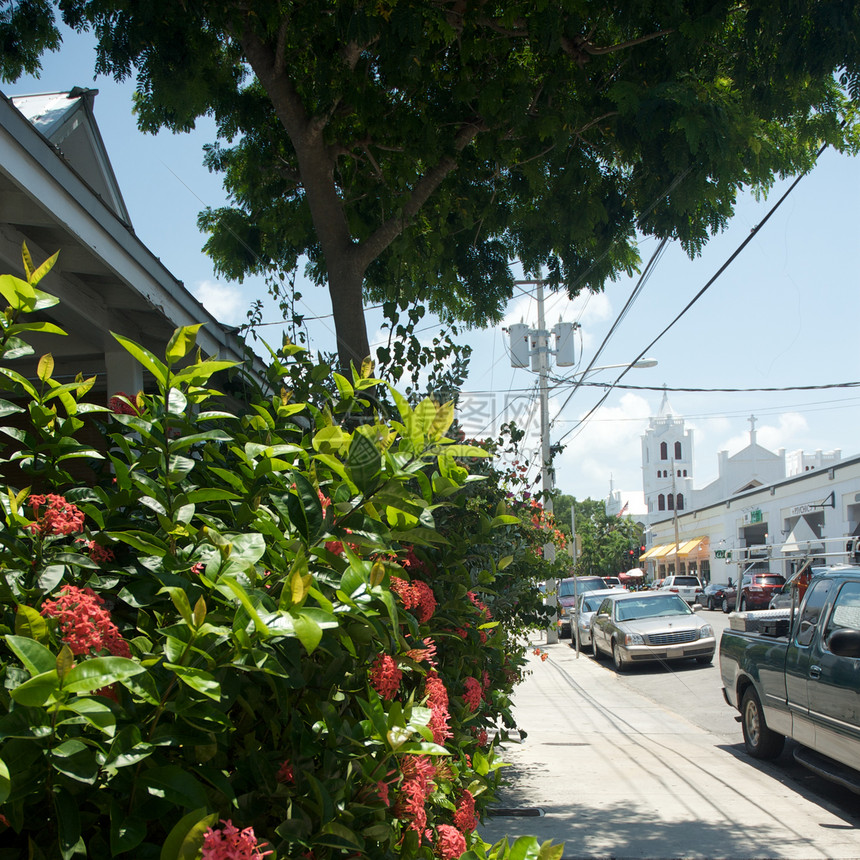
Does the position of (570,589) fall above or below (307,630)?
below

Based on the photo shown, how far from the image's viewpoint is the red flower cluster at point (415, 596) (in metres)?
1.92

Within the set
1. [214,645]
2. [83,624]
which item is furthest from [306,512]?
[83,624]

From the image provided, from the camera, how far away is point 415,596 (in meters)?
2.01

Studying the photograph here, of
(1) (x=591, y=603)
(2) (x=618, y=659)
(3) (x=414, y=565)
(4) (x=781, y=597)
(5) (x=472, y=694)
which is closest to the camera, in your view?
(3) (x=414, y=565)

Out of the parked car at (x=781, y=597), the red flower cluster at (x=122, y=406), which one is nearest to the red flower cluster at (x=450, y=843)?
the red flower cluster at (x=122, y=406)

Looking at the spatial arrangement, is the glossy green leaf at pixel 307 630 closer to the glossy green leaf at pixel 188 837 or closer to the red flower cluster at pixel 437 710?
the glossy green leaf at pixel 188 837

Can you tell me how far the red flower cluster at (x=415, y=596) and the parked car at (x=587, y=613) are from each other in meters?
19.7

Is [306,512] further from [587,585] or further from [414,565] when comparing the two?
[587,585]

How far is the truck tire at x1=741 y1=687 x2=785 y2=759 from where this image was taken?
332 inches

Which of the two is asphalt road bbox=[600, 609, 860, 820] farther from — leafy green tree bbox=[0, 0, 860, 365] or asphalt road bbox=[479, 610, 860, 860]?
leafy green tree bbox=[0, 0, 860, 365]

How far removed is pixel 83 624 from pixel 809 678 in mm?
7317

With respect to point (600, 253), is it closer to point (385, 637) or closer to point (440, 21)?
point (440, 21)

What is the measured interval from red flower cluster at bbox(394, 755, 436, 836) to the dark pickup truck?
556 cm

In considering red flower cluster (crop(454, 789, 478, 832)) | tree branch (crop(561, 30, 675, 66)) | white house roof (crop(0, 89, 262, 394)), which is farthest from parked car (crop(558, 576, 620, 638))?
red flower cluster (crop(454, 789, 478, 832))
